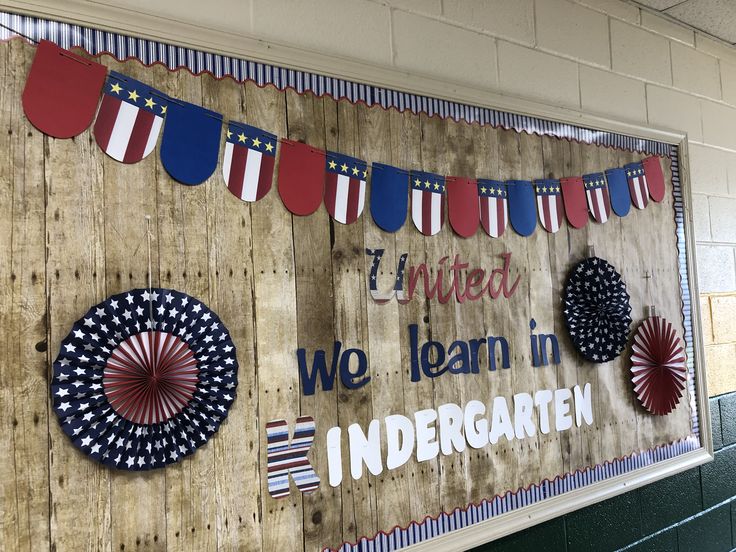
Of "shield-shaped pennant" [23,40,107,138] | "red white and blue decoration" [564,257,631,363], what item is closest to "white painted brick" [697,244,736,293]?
"red white and blue decoration" [564,257,631,363]

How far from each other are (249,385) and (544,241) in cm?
107

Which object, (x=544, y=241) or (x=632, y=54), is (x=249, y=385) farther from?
(x=632, y=54)

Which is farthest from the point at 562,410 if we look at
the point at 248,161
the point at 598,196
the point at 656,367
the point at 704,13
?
the point at 704,13

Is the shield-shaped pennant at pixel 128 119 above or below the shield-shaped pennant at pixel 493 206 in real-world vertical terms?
above

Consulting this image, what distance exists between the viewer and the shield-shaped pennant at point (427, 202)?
162cm

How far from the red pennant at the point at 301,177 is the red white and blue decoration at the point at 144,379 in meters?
0.33

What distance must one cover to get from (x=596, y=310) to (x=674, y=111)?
1.04 meters

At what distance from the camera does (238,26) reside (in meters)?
1.37

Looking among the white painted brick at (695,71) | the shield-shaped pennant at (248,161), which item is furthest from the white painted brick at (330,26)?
the white painted brick at (695,71)

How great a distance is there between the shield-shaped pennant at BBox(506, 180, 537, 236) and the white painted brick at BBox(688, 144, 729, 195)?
1.03 meters

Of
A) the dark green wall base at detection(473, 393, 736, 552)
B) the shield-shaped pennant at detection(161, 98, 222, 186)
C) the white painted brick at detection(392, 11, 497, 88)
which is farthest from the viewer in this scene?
the dark green wall base at detection(473, 393, 736, 552)

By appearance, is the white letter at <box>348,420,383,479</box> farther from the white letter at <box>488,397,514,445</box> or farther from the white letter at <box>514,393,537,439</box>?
the white letter at <box>514,393,537,439</box>

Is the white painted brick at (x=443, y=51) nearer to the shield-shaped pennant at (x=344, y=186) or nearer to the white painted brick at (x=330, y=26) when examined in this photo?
the white painted brick at (x=330, y=26)

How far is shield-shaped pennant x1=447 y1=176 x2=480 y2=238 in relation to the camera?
5.56 ft
